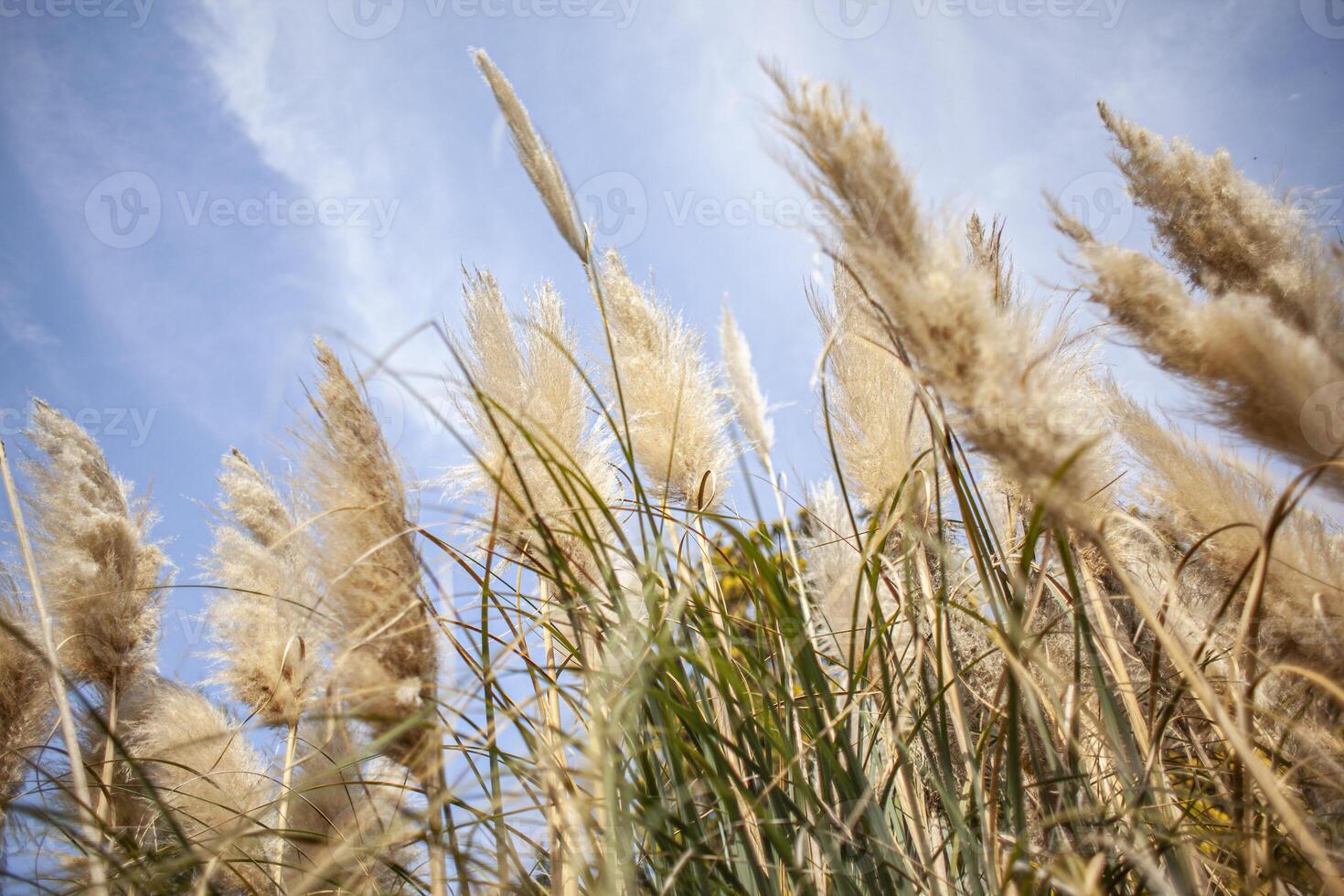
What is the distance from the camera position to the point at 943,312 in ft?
3.08

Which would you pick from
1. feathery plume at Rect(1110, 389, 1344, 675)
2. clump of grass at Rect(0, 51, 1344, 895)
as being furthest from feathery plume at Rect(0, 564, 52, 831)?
feathery plume at Rect(1110, 389, 1344, 675)

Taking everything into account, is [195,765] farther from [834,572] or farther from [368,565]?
[834,572]

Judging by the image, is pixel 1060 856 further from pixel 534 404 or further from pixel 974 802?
pixel 534 404

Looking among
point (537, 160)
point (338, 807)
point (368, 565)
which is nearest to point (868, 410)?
point (537, 160)

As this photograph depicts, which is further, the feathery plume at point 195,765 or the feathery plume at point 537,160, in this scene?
the feathery plume at point 195,765

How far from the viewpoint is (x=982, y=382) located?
93 centimetres

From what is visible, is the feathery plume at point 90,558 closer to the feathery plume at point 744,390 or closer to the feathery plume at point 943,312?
the feathery plume at point 744,390

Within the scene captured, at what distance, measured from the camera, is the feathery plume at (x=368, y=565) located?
1.05 metres

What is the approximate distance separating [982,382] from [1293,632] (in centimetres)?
111

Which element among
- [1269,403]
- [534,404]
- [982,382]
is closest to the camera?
[982,382]

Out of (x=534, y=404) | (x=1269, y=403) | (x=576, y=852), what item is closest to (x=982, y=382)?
(x=1269, y=403)

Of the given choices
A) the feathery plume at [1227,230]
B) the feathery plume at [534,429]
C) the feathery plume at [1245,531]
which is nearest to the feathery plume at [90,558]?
the feathery plume at [534,429]

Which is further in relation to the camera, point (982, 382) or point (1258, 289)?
point (1258, 289)

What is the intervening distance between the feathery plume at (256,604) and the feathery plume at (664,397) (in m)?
1.16
